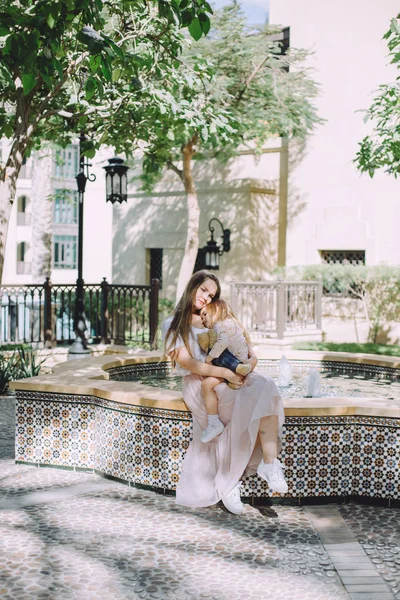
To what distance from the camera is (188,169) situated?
1812 centimetres

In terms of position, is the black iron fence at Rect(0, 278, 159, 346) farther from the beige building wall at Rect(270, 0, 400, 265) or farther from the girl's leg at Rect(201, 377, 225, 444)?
the girl's leg at Rect(201, 377, 225, 444)

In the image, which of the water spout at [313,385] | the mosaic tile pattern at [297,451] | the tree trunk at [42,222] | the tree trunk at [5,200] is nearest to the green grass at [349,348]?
the tree trunk at [42,222]

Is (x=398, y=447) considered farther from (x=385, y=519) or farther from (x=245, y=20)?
(x=245, y=20)

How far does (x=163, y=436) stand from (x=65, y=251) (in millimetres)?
49700

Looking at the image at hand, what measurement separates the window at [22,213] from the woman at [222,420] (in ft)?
149

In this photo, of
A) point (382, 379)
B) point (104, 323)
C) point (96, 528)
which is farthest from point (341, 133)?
point (96, 528)

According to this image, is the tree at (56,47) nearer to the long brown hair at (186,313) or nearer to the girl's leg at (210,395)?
the long brown hair at (186,313)

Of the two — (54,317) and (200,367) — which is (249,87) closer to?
(54,317)

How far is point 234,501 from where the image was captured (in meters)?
5.46

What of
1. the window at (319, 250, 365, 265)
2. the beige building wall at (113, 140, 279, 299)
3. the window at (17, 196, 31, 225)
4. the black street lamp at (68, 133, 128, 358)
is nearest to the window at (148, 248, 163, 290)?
the beige building wall at (113, 140, 279, 299)

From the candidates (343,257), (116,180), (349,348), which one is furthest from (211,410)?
(343,257)

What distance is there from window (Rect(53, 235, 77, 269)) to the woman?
48074 millimetres

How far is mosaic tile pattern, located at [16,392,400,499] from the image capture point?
5.80 m

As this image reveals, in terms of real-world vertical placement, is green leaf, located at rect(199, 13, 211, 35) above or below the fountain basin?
above
